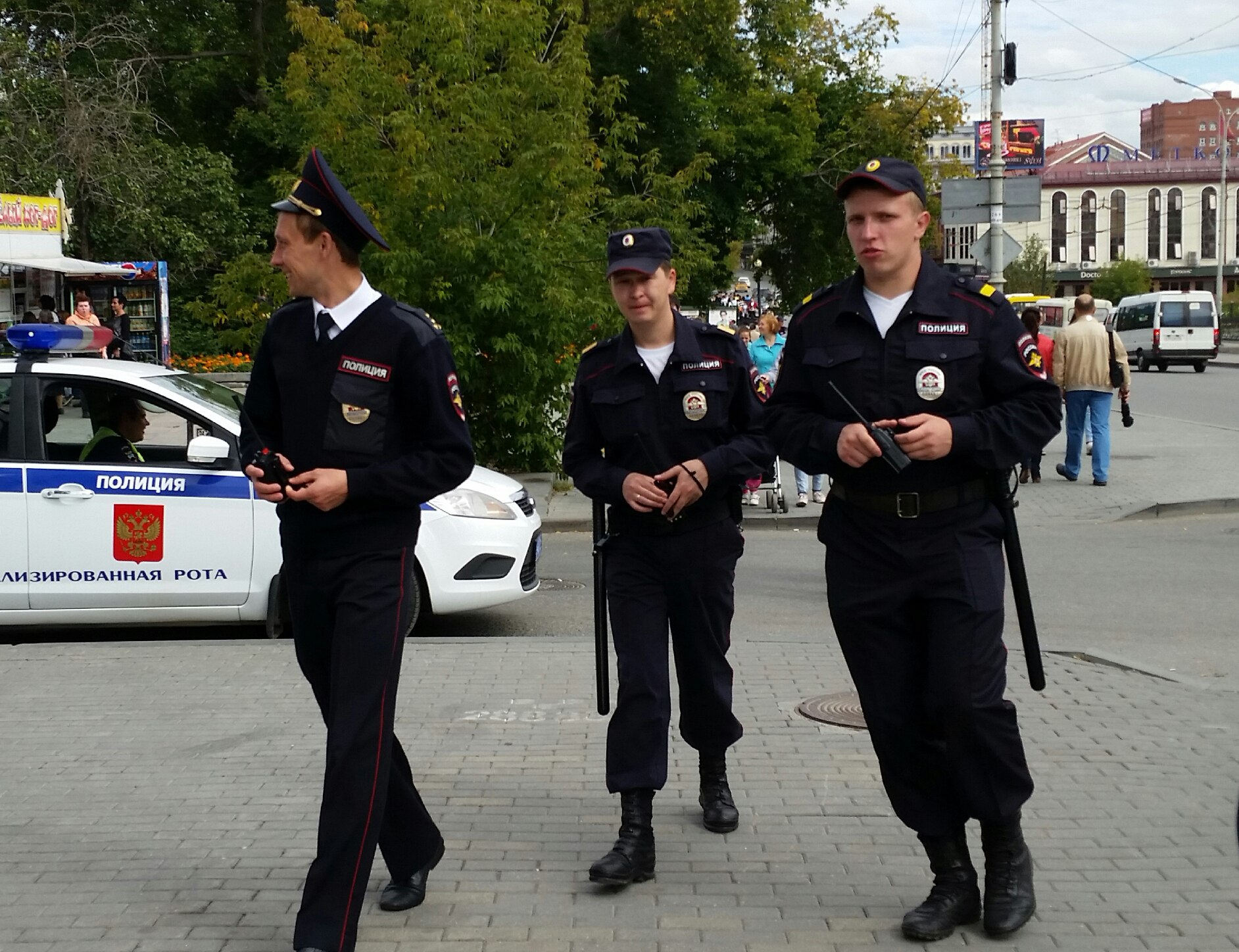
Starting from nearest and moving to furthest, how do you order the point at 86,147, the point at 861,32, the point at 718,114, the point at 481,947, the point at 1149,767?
the point at 481,947
the point at 1149,767
the point at 86,147
the point at 718,114
the point at 861,32

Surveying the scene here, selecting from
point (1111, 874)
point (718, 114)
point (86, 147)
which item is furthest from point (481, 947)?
point (718, 114)

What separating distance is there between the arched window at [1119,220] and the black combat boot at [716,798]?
128669 mm

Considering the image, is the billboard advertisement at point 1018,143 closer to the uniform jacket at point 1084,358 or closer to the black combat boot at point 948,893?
the uniform jacket at point 1084,358

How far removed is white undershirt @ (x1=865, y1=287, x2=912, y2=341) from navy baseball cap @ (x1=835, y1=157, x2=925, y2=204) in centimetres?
26

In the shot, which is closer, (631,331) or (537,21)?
(631,331)

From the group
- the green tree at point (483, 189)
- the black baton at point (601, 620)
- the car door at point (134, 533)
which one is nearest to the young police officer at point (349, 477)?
the black baton at point (601, 620)

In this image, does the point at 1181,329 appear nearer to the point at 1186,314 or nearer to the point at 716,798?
the point at 1186,314

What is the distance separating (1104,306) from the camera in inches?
2357

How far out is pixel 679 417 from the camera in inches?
183

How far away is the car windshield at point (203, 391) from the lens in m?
8.38

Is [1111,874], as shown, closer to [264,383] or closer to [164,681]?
[264,383]

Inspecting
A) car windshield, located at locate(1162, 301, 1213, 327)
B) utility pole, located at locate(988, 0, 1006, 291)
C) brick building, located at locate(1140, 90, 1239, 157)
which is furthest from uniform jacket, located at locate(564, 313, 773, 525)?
brick building, located at locate(1140, 90, 1239, 157)

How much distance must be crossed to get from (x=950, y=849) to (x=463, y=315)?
456 inches

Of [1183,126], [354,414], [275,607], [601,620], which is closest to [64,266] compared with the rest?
[275,607]
